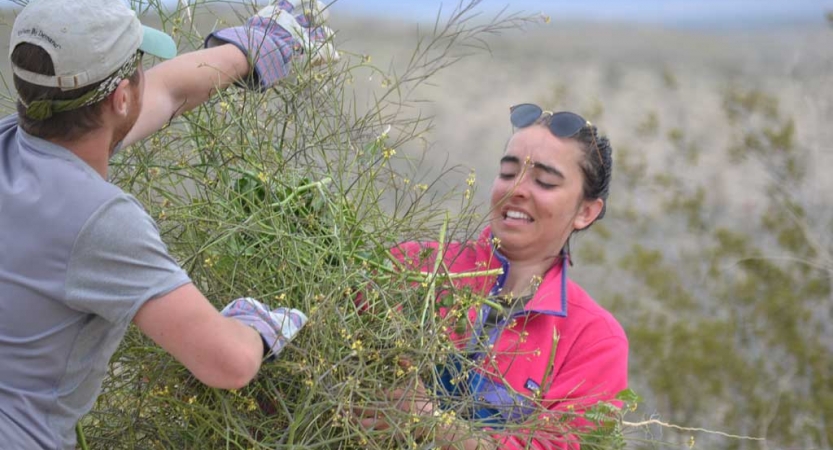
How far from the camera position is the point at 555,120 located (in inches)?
95.9

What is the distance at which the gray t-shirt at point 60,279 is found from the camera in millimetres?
1428

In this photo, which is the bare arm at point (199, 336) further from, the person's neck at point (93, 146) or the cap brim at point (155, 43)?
the cap brim at point (155, 43)

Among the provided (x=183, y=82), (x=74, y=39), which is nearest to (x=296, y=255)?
(x=183, y=82)

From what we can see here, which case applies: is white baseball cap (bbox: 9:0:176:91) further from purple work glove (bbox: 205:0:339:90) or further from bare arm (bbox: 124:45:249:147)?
purple work glove (bbox: 205:0:339:90)

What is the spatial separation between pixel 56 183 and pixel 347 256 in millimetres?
542

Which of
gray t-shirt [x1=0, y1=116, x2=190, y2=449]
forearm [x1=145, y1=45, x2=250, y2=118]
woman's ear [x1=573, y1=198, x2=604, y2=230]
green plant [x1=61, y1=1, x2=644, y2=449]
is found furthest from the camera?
woman's ear [x1=573, y1=198, x2=604, y2=230]

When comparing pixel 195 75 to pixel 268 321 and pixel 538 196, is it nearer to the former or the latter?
pixel 268 321

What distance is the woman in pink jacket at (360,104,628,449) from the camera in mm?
1815

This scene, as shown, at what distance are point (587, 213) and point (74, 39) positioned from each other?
1.31 meters

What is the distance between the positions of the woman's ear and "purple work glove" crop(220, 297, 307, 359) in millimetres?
958

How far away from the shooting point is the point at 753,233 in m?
7.81

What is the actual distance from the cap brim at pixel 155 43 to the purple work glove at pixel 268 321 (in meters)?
0.38

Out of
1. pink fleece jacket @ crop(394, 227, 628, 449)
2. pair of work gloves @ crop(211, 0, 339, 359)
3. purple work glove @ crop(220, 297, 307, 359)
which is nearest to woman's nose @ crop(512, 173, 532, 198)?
pink fleece jacket @ crop(394, 227, 628, 449)

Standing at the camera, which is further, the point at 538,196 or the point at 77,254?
the point at 538,196
